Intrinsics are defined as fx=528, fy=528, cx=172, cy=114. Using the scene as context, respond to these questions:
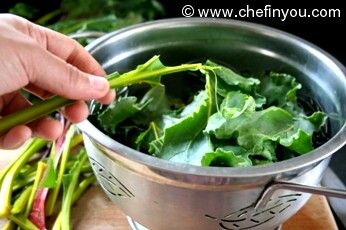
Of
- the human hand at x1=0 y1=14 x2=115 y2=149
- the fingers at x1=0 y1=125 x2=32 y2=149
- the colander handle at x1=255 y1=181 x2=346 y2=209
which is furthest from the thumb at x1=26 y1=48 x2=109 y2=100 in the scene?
the colander handle at x1=255 y1=181 x2=346 y2=209

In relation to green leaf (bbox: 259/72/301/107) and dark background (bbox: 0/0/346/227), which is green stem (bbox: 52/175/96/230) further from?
dark background (bbox: 0/0/346/227)

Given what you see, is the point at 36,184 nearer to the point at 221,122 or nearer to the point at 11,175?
the point at 11,175

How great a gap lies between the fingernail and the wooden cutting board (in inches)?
10.5

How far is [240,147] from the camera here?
0.69 metres

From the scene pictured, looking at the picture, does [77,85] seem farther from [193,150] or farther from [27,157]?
[27,157]

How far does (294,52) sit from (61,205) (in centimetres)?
44

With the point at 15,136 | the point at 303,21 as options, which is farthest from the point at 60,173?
the point at 303,21

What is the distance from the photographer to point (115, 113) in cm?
76

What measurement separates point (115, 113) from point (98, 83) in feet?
0.45

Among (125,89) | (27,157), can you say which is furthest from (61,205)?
(125,89)

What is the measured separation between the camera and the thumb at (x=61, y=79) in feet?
1.99

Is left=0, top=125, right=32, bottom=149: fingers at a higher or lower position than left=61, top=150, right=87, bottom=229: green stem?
higher

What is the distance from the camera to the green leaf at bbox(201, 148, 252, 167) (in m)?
0.64

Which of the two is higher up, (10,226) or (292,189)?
(292,189)
